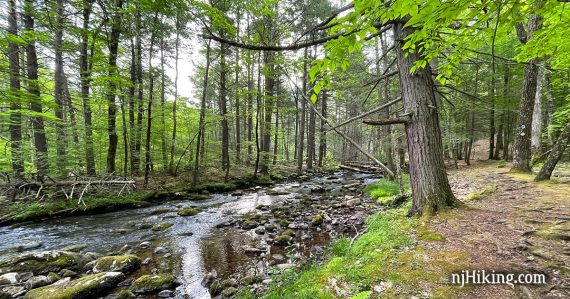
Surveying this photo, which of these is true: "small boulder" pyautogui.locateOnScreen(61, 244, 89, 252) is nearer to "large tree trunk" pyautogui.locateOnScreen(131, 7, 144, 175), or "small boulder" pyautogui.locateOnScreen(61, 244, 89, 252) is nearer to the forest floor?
the forest floor

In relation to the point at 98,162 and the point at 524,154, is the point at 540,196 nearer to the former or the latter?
the point at 524,154

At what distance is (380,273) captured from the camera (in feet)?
9.39

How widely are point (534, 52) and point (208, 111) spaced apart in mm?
12285

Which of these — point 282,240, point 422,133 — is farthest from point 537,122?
point 282,240

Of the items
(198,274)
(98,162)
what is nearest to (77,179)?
(98,162)

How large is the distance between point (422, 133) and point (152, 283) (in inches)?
214

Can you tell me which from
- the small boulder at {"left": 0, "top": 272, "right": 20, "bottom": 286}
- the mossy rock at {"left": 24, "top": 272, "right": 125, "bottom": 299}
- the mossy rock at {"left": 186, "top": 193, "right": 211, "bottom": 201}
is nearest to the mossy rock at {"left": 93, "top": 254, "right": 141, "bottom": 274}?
the mossy rock at {"left": 24, "top": 272, "right": 125, "bottom": 299}

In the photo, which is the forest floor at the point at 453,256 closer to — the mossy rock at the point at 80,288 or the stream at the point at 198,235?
the stream at the point at 198,235

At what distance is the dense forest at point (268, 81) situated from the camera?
2861 mm

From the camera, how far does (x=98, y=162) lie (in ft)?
46.9

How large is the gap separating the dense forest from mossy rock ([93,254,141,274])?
11.7 ft

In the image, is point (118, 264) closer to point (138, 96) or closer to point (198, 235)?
point (198, 235)
